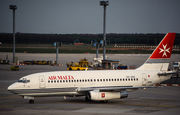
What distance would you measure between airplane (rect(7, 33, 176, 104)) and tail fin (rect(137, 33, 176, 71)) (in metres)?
0.95

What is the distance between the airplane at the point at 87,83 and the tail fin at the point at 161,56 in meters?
0.95

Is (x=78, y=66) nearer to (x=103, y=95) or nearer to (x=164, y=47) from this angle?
(x=164, y=47)

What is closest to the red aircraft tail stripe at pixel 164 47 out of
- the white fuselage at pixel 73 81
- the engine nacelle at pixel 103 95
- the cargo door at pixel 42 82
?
the white fuselage at pixel 73 81

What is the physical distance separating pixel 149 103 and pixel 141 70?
4.89 m

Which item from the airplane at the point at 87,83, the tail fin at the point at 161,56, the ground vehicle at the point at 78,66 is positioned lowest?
the airplane at the point at 87,83

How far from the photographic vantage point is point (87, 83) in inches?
1241

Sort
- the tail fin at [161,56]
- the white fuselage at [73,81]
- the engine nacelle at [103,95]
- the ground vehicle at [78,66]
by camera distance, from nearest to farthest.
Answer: the white fuselage at [73,81]
the engine nacelle at [103,95]
the tail fin at [161,56]
the ground vehicle at [78,66]

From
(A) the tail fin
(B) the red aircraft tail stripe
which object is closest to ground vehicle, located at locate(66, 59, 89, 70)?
(A) the tail fin

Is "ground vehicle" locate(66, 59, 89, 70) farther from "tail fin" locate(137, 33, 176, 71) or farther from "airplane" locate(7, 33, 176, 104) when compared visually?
"airplane" locate(7, 33, 176, 104)

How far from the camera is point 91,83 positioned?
31.7m

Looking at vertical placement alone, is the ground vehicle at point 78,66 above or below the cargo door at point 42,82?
above

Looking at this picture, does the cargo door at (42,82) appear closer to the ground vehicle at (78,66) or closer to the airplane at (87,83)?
the airplane at (87,83)

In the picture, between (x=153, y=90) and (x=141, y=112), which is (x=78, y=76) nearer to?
(x=141, y=112)

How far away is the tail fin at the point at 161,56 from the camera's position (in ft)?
117
